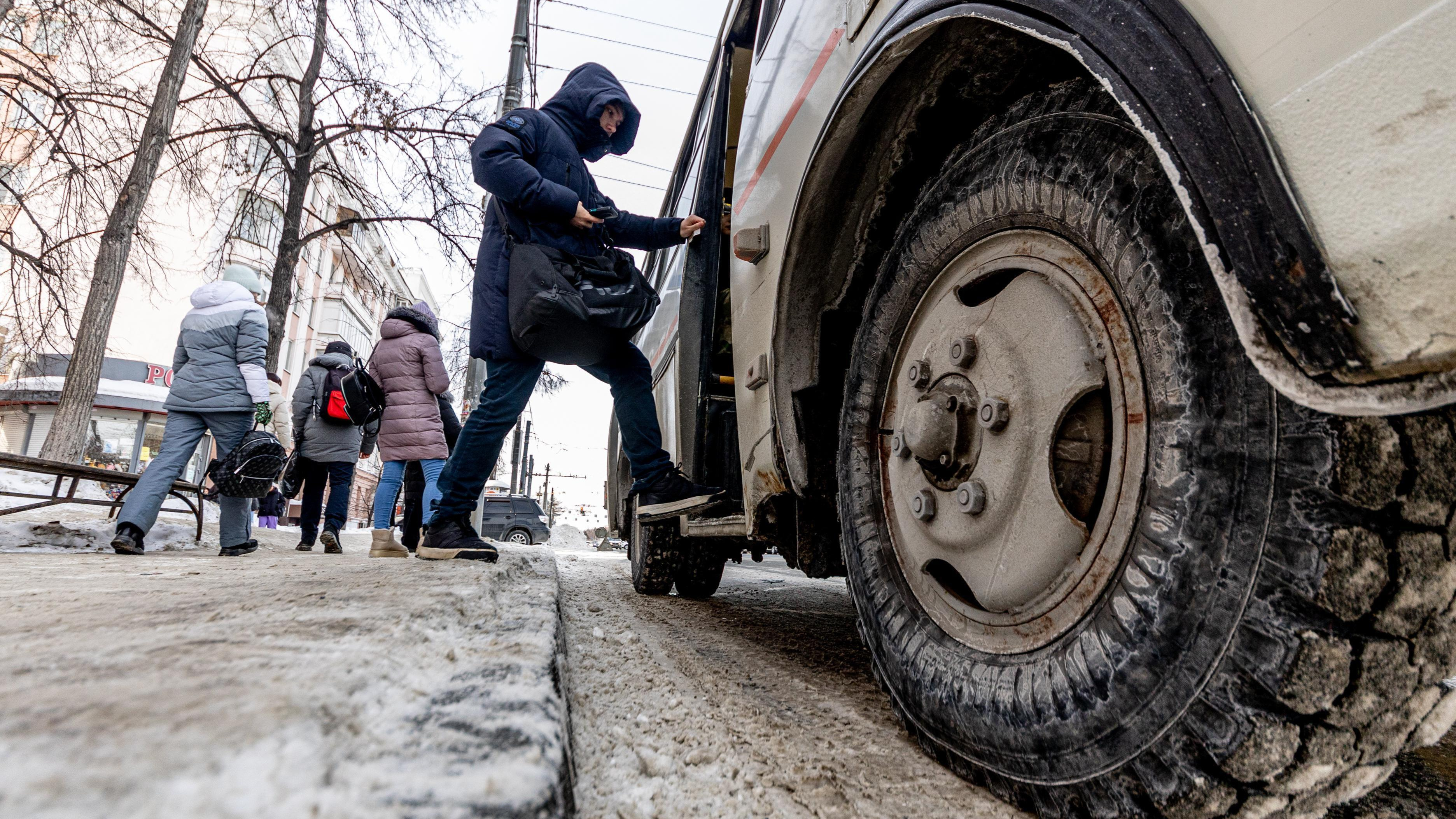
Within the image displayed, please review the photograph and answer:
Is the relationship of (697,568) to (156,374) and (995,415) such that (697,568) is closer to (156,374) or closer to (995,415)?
(995,415)

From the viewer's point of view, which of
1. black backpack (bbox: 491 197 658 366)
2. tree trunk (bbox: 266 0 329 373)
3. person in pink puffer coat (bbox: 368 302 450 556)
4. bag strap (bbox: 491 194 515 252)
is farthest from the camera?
tree trunk (bbox: 266 0 329 373)

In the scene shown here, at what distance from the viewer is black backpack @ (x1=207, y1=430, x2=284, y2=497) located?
13.9ft

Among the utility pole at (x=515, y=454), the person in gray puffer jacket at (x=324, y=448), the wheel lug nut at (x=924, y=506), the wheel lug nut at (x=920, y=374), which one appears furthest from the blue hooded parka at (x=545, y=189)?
the utility pole at (x=515, y=454)

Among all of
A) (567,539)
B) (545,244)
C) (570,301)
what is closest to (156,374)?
(567,539)

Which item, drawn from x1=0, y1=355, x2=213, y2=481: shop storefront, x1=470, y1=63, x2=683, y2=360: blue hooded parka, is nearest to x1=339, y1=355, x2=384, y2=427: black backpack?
x1=470, y1=63, x2=683, y2=360: blue hooded parka

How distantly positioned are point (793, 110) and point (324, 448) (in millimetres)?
4981

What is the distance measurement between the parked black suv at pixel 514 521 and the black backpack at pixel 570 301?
18.3 metres

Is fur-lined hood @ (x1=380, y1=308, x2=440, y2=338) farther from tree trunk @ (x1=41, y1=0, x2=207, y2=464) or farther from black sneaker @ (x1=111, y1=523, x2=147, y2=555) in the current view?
tree trunk @ (x1=41, y1=0, x2=207, y2=464)

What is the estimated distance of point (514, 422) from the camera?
3109 millimetres

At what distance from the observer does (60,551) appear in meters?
4.34

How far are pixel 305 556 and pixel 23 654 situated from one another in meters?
4.18

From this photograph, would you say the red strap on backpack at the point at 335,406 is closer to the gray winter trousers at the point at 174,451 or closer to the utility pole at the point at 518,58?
the gray winter trousers at the point at 174,451

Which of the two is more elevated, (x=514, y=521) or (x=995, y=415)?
(x=514, y=521)

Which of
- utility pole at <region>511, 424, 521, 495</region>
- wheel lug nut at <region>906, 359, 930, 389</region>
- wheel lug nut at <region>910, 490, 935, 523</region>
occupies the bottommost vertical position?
wheel lug nut at <region>910, 490, 935, 523</region>
